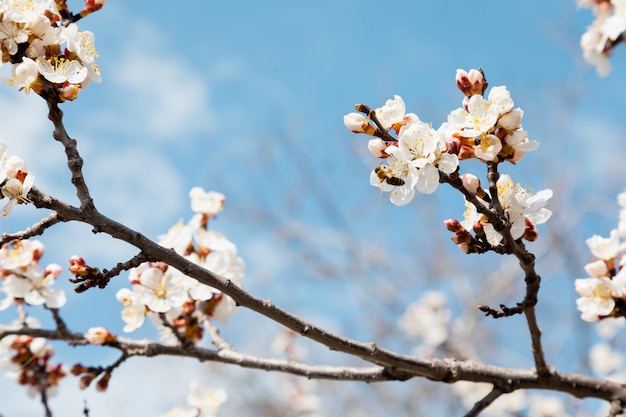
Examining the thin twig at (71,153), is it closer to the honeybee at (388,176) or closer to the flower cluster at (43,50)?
the flower cluster at (43,50)

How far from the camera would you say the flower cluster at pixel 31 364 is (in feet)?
9.48

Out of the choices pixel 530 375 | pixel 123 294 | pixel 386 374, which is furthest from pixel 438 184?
pixel 123 294

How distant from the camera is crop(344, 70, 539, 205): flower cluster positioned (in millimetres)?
1623

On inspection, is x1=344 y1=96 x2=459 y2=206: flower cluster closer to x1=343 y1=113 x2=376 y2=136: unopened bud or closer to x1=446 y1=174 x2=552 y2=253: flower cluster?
x1=343 y1=113 x2=376 y2=136: unopened bud

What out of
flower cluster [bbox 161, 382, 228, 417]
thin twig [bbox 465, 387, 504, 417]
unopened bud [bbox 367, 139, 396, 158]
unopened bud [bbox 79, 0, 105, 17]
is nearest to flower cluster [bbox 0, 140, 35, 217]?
unopened bud [bbox 79, 0, 105, 17]

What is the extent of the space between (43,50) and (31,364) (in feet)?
5.80

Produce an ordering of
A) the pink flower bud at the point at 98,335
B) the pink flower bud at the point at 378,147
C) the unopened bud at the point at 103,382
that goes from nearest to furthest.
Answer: the pink flower bud at the point at 378,147, the pink flower bud at the point at 98,335, the unopened bud at the point at 103,382

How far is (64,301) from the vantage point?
8.42ft

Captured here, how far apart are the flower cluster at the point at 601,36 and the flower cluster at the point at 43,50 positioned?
6.37 ft

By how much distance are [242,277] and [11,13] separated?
1.37 meters

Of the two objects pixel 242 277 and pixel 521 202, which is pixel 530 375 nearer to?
pixel 521 202

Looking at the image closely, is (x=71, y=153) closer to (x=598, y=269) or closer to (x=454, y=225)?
(x=454, y=225)

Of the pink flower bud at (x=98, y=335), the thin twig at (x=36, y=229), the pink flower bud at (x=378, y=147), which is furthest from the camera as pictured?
the pink flower bud at (x=98, y=335)

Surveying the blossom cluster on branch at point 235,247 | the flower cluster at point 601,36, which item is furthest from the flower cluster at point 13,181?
the flower cluster at point 601,36
